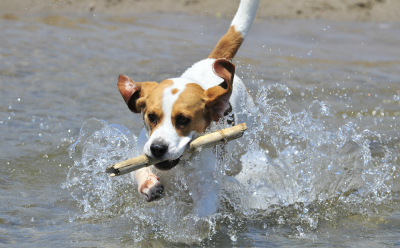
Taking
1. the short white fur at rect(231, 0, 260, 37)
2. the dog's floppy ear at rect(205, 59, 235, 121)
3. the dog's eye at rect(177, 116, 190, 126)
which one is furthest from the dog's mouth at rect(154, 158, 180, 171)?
the short white fur at rect(231, 0, 260, 37)

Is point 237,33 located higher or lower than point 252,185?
higher

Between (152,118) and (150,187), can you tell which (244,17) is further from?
(150,187)

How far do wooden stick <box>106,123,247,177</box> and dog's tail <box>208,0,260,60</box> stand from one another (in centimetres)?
176

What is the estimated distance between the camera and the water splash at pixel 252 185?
13.0ft

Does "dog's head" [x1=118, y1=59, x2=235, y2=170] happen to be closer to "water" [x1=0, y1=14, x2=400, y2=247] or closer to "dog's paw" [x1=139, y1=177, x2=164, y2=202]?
"dog's paw" [x1=139, y1=177, x2=164, y2=202]

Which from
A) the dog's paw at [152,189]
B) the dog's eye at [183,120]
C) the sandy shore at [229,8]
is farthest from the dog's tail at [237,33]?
the sandy shore at [229,8]

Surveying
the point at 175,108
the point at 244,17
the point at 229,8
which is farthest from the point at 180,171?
the point at 229,8

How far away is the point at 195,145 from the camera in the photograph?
136 inches

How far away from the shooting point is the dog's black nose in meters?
3.28

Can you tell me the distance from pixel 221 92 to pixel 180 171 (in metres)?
0.68

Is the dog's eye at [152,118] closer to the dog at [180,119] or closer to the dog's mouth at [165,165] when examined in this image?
the dog at [180,119]

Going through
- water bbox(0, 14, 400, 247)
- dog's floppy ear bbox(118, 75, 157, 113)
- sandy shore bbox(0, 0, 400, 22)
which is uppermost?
dog's floppy ear bbox(118, 75, 157, 113)

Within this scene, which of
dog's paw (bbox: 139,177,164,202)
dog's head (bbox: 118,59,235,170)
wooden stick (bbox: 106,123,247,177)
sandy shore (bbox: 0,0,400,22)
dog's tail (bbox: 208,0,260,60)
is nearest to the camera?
wooden stick (bbox: 106,123,247,177)

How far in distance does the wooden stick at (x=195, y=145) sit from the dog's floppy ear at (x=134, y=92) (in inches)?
22.9
